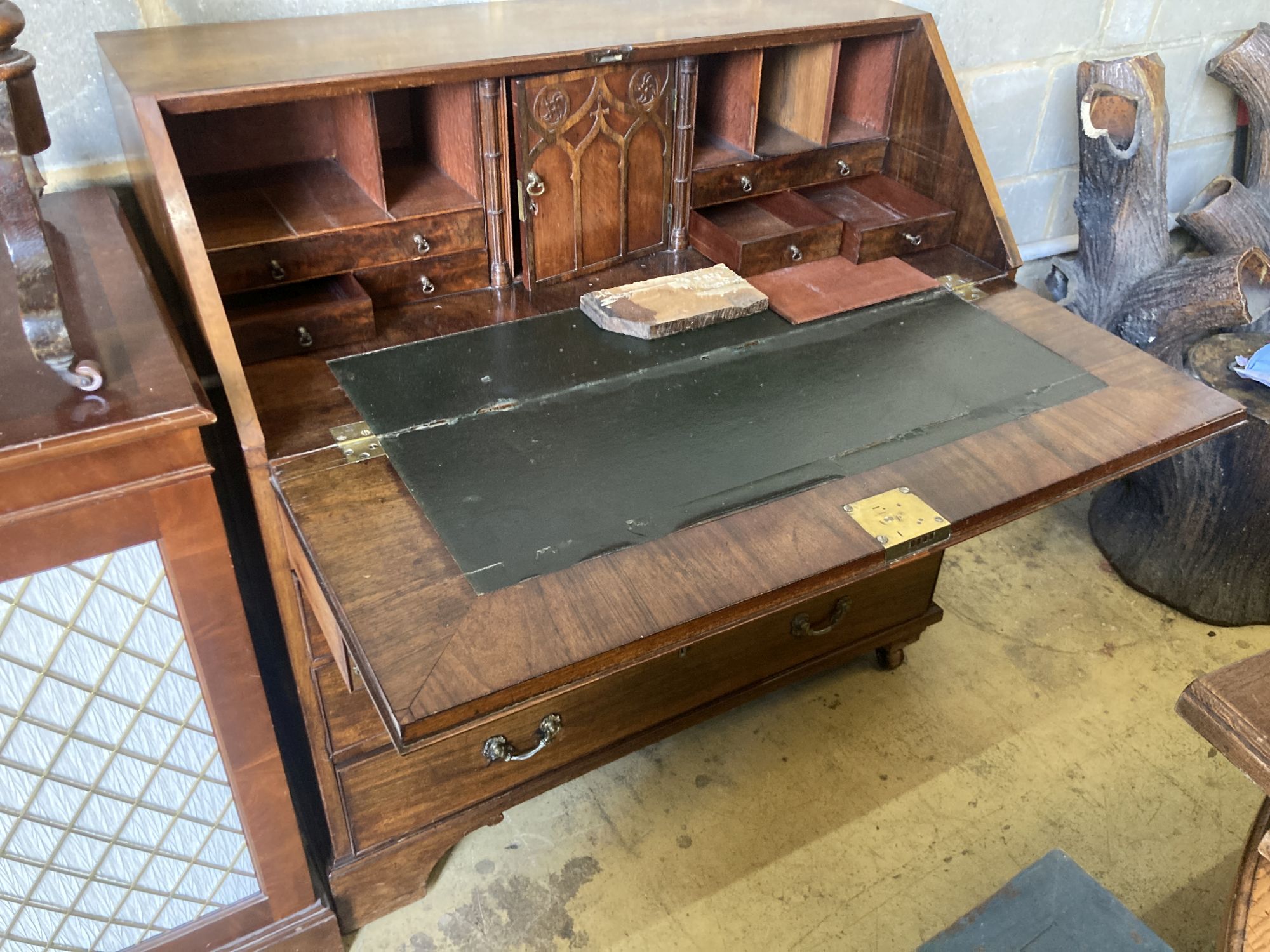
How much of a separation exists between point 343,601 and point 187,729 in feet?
1.50

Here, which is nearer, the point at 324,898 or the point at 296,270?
the point at 296,270

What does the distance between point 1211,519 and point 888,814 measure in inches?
41.8

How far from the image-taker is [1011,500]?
1.14 meters

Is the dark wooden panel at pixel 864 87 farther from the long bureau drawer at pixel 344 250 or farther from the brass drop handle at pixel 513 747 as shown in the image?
the brass drop handle at pixel 513 747

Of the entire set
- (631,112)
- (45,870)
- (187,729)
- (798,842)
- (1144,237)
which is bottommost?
(798,842)

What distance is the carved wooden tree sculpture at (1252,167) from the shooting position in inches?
103

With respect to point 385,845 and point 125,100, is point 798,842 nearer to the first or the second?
point 385,845

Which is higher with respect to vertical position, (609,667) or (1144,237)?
(609,667)

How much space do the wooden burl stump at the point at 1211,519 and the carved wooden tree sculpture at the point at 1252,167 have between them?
19.5 inches

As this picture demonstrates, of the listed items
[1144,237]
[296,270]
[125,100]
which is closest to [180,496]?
[296,270]

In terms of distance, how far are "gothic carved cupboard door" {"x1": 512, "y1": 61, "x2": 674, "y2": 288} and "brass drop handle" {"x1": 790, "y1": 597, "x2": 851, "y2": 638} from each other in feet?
2.35

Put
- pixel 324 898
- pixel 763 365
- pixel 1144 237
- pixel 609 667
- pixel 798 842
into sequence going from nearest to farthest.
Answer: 1. pixel 609 667
2. pixel 763 365
3. pixel 324 898
4. pixel 798 842
5. pixel 1144 237

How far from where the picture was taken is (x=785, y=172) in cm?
160

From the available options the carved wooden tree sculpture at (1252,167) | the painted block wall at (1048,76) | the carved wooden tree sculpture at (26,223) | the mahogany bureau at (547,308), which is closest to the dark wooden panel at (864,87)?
the mahogany bureau at (547,308)
